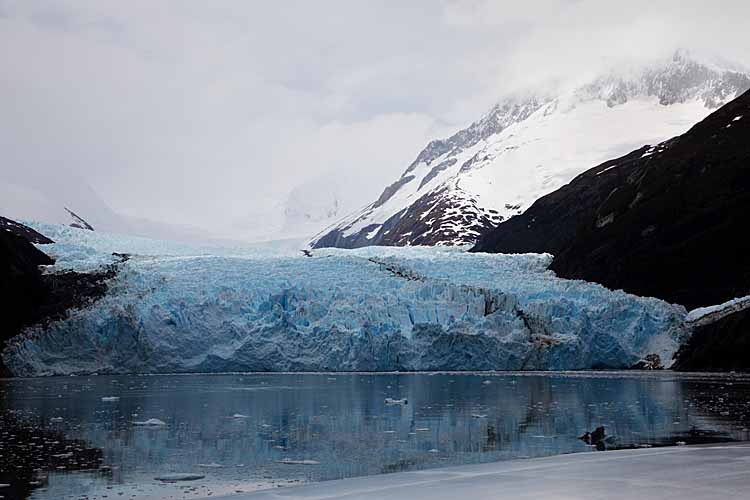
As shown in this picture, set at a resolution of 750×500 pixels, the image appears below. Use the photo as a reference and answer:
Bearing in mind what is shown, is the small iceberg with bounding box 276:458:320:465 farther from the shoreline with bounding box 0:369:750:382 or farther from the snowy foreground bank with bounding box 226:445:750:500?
the shoreline with bounding box 0:369:750:382

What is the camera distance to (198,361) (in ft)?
102

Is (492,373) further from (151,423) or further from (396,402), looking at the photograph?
(151,423)

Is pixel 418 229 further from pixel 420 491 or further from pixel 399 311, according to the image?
pixel 420 491

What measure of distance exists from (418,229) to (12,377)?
265ft

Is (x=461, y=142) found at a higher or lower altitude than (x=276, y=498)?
higher

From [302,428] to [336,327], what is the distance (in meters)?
17.7

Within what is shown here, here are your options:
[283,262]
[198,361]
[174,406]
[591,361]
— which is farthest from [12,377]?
[591,361]

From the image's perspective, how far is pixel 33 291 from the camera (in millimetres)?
32406

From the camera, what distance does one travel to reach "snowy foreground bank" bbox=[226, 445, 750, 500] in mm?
6539

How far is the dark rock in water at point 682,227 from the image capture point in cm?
3791

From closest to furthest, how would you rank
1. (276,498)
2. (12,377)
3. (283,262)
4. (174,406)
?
(276,498) < (174,406) < (12,377) < (283,262)

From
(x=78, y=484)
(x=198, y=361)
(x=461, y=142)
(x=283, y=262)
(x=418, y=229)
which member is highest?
(x=461, y=142)

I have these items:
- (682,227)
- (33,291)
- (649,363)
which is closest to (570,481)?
(649,363)

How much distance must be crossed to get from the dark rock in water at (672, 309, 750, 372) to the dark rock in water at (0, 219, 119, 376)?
68.0 feet
